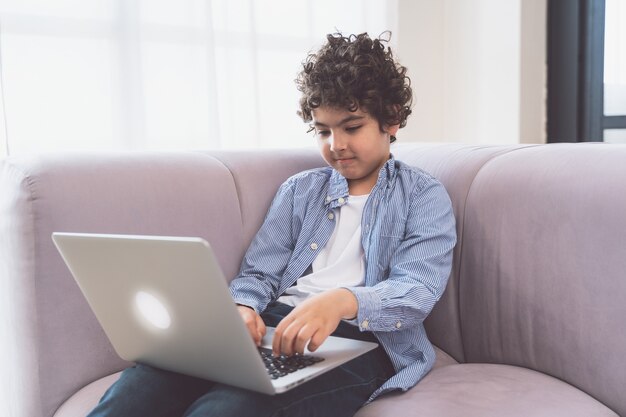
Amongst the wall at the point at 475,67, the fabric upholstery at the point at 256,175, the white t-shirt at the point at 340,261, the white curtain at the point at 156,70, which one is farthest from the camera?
the wall at the point at 475,67

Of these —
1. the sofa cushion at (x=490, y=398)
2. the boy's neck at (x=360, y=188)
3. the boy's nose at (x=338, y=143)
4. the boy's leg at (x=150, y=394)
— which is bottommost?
the sofa cushion at (x=490, y=398)

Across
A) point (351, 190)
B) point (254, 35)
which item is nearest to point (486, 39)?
point (254, 35)

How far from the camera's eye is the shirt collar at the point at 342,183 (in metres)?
1.25

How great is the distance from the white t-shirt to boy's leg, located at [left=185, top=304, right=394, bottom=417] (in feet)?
0.37

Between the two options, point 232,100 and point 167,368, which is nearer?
point 167,368

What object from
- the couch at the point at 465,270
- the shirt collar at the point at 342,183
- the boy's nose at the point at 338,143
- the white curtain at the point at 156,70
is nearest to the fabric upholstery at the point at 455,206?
the couch at the point at 465,270

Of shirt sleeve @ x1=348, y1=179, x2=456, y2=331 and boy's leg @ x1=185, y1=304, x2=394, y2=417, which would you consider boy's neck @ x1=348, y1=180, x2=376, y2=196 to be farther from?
boy's leg @ x1=185, y1=304, x2=394, y2=417

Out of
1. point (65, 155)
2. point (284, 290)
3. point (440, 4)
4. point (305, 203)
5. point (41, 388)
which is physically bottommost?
point (41, 388)

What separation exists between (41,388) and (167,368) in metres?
0.31

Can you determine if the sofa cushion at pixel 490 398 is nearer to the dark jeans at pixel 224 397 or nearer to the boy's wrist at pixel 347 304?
the dark jeans at pixel 224 397

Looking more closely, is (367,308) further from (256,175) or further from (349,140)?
(256,175)

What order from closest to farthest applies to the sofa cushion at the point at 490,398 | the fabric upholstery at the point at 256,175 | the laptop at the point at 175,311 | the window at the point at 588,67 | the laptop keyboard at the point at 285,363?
the laptop at the point at 175,311, the laptop keyboard at the point at 285,363, the sofa cushion at the point at 490,398, the fabric upholstery at the point at 256,175, the window at the point at 588,67

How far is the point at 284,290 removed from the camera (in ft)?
4.07

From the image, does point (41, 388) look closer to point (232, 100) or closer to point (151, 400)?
point (151, 400)
